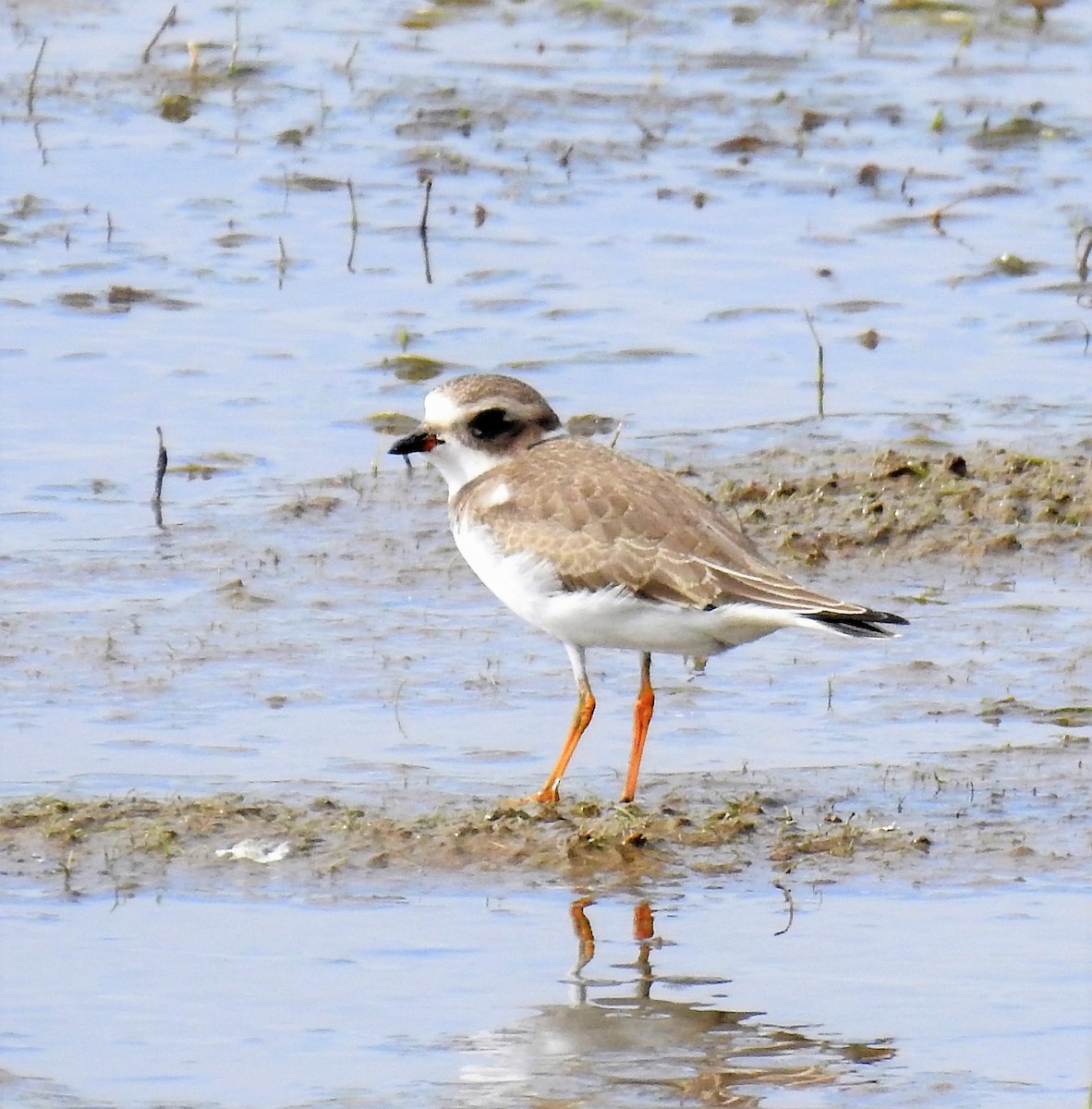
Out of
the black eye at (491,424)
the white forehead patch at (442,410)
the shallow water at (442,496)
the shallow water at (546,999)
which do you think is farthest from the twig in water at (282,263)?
the shallow water at (546,999)

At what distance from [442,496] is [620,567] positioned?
130 inches

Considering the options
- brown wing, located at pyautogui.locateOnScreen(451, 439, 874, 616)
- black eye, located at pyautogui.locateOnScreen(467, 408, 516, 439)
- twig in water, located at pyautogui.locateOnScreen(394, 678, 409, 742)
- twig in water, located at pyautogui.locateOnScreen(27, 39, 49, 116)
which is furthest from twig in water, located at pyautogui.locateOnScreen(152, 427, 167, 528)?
twig in water, located at pyautogui.locateOnScreen(27, 39, 49, 116)

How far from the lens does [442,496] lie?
10.6 m

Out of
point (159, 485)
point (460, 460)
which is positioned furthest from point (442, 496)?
point (460, 460)

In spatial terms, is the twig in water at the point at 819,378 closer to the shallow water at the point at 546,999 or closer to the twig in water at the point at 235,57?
the shallow water at the point at 546,999

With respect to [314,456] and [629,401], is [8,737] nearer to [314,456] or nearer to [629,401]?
[314,456]

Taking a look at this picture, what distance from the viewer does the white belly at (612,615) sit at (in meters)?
7.26

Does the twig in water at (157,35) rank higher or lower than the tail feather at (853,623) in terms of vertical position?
higher

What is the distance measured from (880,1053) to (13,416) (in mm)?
6521

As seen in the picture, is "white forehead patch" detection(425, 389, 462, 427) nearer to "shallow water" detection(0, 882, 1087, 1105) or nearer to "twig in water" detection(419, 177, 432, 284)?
"shallow water" detection(0, 882, 1087, 1105)

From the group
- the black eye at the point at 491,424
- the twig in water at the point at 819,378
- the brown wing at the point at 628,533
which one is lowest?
the twig in water at the point at 819,378

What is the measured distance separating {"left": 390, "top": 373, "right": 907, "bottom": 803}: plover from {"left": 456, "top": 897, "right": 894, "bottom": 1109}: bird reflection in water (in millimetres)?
1365

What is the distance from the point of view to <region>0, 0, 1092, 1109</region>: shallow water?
5.96 metres

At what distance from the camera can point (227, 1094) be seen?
5500mm
